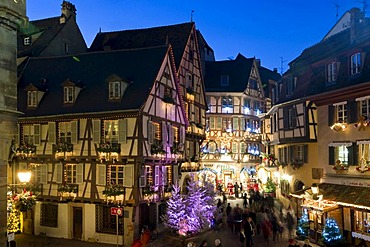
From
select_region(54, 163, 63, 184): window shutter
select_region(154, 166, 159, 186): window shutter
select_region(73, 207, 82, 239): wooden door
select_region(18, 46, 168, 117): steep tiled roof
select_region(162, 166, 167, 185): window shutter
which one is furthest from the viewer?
select_region(162, 166, 167, 185): window shutter

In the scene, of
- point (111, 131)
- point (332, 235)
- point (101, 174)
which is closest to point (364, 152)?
point (332, 235)

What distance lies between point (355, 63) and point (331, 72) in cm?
247

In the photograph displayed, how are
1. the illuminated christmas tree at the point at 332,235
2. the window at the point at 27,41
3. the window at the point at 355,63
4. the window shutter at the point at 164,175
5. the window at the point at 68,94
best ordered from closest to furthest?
1. the illuminated christmas tree at the point at 332,235
2. the window at the point at 355,63
3. the window at the point at 68,94
4. the window shutter at the point at 164,175
5. the window at the point at 27,41

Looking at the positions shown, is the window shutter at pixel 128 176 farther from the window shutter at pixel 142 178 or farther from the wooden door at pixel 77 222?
the wooden door at pixel 77 222

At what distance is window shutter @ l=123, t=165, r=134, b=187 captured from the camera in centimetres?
2634

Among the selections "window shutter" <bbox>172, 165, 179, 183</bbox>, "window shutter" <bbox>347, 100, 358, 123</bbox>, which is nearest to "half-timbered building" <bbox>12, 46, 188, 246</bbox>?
"window shutter" <bbox>172, 165, 179, 183</bbox>

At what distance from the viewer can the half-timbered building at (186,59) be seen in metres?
35.7

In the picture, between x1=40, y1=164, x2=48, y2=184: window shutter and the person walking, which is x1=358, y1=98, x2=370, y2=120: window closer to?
the person walking

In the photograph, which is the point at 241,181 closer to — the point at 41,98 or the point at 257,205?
the point at 257,205

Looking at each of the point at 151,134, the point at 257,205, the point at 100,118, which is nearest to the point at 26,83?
the point at 100,118

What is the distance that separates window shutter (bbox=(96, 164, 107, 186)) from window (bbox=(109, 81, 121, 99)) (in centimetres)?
449

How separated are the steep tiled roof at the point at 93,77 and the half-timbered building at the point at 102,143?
77mm

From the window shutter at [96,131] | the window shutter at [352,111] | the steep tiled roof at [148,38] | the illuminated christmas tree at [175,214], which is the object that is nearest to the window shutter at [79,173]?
the window shutter at [96,131]

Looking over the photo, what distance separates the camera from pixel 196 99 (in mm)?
38656
